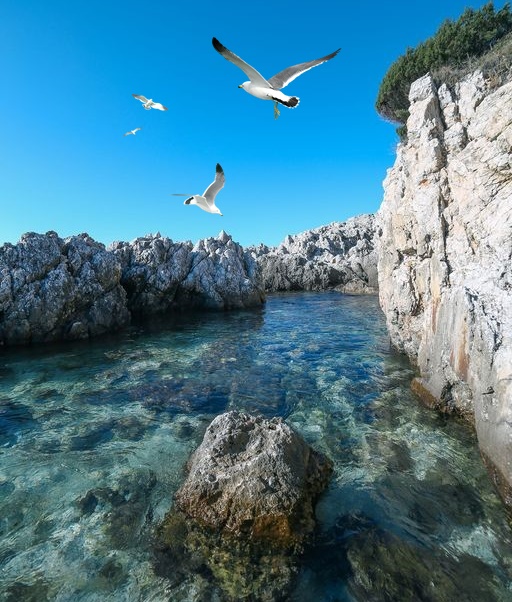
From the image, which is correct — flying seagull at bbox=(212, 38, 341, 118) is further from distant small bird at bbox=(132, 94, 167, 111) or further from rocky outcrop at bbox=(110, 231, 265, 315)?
rocky outcrop at bbox=(110, 231, 265, 315)

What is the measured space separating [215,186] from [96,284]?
63.3ft

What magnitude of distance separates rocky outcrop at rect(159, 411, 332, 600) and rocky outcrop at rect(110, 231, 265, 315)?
30.3 metres

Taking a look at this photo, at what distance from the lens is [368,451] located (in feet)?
29.8

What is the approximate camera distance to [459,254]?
39.2ft

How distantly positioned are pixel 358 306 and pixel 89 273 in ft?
90.5

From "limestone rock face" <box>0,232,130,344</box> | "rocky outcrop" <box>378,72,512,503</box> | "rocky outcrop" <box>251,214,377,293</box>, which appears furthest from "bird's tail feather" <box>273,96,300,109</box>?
"rocky outcrop" <box>251,214,377,293</box>

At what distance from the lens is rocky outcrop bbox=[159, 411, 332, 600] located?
18.3 ft

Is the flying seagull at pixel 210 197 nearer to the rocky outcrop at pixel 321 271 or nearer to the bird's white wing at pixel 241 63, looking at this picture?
the bird's white wing at pixel 241 63

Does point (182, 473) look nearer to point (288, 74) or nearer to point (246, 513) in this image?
point (246, 513)

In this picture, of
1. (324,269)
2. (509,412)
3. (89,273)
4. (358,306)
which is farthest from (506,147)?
(324,269)

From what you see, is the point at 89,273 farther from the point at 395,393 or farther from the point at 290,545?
the point at 290,545

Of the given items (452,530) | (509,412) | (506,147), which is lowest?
(452,530)

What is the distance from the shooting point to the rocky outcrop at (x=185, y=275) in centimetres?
3566

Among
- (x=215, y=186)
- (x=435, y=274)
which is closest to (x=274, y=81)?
(x=215, y=186)
